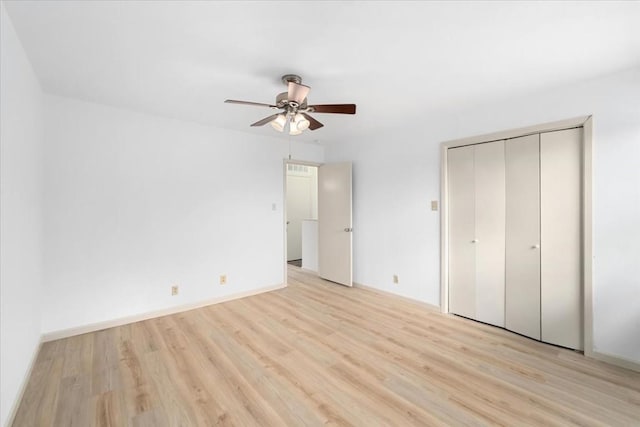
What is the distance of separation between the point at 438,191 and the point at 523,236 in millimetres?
1007

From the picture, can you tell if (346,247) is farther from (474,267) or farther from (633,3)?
(633,3)

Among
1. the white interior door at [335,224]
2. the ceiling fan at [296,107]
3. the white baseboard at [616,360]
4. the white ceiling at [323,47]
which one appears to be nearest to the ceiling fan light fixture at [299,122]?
the ceiling fan at [296,107]

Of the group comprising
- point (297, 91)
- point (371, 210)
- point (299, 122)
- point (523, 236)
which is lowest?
point (523, 236)

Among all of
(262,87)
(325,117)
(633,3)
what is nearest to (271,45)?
(262,87)

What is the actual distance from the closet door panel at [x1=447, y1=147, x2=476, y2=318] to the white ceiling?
2.35 ft

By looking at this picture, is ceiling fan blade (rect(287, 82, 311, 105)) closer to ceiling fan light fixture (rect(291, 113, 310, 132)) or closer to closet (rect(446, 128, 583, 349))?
ceiling fan light fixture (rect(291, 113, 310, 132))

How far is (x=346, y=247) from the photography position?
14.9 ft

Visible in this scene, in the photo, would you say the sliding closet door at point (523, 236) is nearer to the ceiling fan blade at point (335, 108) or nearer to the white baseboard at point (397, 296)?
the white baseboard at point (397, 296)

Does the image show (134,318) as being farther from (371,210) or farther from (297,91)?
(371,210)

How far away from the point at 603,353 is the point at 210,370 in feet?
10.7

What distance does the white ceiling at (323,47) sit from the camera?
62.7 inches

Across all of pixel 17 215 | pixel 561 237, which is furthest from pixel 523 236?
pixel 17 215

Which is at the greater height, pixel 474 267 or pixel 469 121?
pixel 469 121

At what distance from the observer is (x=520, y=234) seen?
9.39ft
